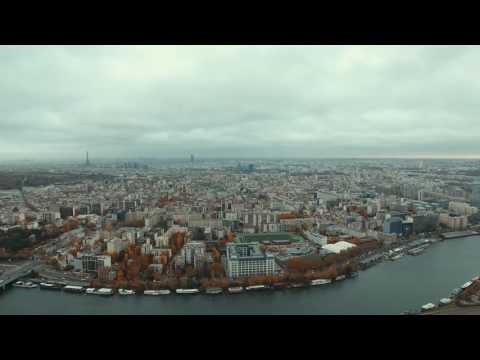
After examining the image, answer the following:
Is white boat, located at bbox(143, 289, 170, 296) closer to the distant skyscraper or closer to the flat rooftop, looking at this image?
the flat rooftop

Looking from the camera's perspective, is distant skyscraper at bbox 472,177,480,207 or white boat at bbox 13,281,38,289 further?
distant skyscraper at bbox 472,177,480,207

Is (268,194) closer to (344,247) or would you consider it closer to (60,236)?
(344,247)

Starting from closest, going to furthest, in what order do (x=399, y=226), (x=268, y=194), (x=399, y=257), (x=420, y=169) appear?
(x=399, y=257) < (x=399, y=226) < (x=268, y=194) < (x=420, y=169)

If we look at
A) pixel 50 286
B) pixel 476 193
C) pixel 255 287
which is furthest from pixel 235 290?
pixel 476 193

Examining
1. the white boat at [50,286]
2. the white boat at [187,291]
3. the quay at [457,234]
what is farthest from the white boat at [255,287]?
the quay at [457,234]

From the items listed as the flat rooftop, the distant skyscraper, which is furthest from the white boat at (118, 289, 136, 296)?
the distant skyscraper

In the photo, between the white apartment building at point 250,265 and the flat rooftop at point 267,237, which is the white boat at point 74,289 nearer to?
the white apartment building at point 250,265
